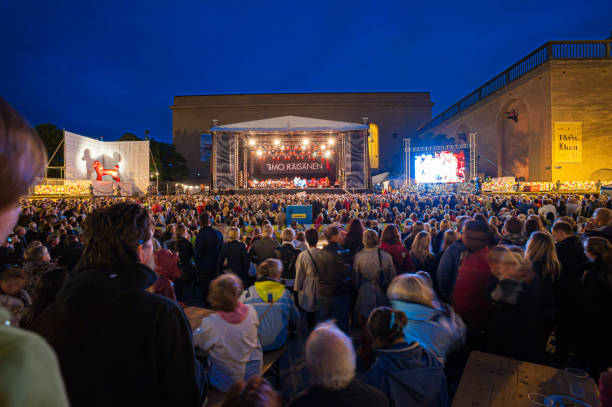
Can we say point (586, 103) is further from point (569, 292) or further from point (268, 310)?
point (268, 310)

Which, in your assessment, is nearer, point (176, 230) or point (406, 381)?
point (406, 381)

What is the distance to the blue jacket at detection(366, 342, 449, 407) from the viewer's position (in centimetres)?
183

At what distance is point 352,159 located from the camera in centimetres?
2459

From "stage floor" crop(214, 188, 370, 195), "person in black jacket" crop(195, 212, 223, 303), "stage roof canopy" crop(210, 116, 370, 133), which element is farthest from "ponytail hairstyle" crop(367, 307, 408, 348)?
"stage roof canopy" crop(210, 116, 370, 133)

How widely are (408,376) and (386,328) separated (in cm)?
28

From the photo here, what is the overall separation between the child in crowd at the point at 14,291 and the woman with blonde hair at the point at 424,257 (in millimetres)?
4796

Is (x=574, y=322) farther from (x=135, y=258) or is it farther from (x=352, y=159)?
(x=352, y=159)

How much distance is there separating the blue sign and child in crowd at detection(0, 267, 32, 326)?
9006 millimetres

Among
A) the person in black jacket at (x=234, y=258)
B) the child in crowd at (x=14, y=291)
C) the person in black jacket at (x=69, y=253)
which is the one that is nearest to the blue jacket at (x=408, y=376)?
the child in crowd at (x=14, y=291)

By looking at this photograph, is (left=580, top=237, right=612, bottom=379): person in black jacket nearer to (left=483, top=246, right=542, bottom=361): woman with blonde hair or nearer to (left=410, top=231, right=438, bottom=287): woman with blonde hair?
(left=483, top=246, right=542, bottom=361): woman with blonde hair

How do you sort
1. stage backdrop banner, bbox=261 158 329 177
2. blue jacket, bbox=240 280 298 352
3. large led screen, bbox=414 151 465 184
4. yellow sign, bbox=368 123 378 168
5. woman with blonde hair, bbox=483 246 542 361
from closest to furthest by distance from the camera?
woman with blonde hair, bbox=483 246 542 361, blue jacket, bbox=240 280 298 352, large led screen, bbox=414 151 465 184, stage backdrop banner, bbox=261 158 329 177, yellow sign, bbox=368 123 378 168

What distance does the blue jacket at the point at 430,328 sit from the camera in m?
2.28

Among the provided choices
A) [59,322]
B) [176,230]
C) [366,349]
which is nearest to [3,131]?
[59,322]

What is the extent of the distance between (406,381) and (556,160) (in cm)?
2423
